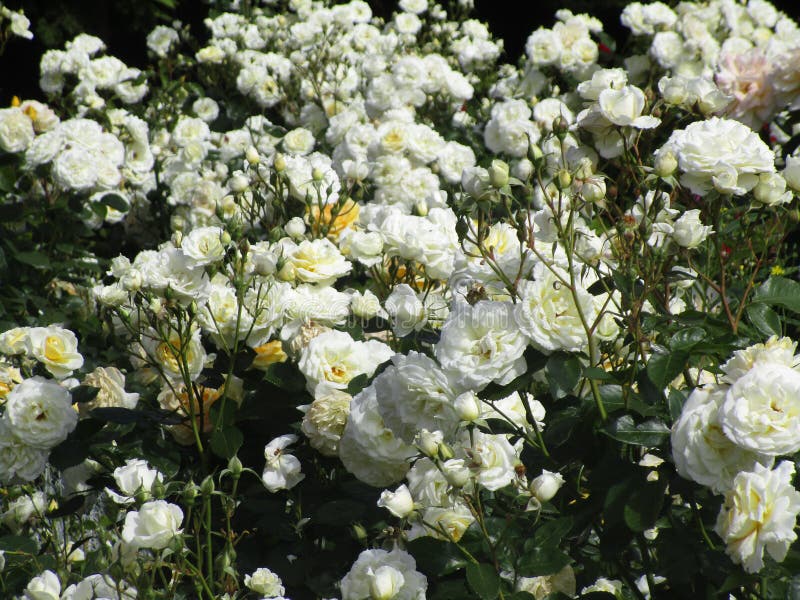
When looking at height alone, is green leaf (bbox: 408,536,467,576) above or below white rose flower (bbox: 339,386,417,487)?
below

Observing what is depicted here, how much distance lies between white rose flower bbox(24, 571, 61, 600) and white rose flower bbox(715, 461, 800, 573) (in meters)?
0.87

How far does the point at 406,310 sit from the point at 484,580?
538mm

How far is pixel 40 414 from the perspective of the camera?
154 centimetres

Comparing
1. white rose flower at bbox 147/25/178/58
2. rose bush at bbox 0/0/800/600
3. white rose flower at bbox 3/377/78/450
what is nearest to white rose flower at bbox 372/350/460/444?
rose bush at bbox 0/0/800/600

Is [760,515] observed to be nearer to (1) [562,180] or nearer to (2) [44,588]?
(1) [562,180]

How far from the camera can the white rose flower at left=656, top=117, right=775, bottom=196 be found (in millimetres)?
1261

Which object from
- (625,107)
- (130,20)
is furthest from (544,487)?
(130,20)

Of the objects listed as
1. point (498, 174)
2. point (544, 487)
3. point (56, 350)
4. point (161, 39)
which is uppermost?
point (498, 174)

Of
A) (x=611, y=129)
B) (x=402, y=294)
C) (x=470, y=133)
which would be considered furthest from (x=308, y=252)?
(x=470, y=133)

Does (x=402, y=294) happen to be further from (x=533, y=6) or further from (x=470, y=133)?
(x=533, y=6)

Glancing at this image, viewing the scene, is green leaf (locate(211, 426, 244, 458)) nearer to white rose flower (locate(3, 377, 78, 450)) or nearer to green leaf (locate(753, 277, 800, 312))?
white rose flower (locate(3, 377, 78, 450))

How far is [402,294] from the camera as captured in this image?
→ 1.57 meters

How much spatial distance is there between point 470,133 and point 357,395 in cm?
262

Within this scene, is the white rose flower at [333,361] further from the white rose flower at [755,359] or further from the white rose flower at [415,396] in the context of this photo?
the white rose flower at [755,359]
